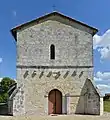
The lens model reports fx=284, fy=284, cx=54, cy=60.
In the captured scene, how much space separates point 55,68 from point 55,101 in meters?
3.00

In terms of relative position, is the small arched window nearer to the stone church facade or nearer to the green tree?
the stone church facade

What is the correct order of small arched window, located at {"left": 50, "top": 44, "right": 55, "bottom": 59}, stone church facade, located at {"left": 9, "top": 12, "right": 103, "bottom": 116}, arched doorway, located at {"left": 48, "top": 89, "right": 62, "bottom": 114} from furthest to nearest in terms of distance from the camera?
small arched window, located at {"left": 50, "top": 44, "right": 55, "bottom": 59}
arched doorway, located at {"left": 48, "top": 89, "right": 62, "bottom": 114}
stone church facade, located at {"left": 9, "top": 12, "right": 103, "bottom": 116}

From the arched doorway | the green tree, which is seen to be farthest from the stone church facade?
the green tree

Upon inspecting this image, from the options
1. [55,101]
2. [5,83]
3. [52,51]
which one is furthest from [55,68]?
[5,83]

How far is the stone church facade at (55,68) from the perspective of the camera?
82.1ft

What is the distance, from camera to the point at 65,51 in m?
26.0

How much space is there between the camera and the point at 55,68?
25.7m

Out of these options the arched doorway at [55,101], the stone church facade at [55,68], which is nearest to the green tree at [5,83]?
the stone church facade at [55,68]

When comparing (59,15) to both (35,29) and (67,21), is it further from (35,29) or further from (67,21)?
(35,29)

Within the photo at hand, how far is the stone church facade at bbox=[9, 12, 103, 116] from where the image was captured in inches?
985

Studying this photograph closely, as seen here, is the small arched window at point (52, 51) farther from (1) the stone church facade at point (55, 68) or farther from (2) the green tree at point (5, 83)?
(2) the green tree at point (5, 83)

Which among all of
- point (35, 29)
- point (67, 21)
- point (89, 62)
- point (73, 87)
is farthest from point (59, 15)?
point (73, 87)

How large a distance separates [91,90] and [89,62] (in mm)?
2591

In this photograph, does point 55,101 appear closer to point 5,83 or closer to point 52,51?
point 52,51
